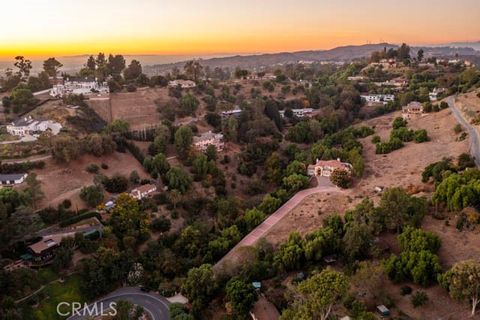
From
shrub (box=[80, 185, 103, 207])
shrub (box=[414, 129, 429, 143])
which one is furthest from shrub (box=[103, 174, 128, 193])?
shrub (box=[414, 129, 429, 143])

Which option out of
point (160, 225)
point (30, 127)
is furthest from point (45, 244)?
point (30, 127)

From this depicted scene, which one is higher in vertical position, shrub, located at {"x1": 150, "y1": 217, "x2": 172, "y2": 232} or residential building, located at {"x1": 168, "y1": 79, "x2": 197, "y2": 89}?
residential building, located at {"x1": 168, "y1": 79, "x2": 197, "y2": 89}

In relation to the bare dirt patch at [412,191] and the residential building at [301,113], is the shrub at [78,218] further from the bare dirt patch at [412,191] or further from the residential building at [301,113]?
the residential building at [301,113]

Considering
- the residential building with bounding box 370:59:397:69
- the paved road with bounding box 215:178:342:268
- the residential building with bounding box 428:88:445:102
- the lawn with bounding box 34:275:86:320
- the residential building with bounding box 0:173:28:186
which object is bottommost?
the lawn with bounding box 34:275:86:320

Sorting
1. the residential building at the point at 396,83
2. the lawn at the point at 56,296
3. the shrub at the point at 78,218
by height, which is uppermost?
the residential building at the point at 396,83

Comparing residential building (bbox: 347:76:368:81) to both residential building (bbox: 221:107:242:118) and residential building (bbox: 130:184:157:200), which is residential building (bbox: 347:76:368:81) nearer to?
residential building (bbox: 221:107:242:118)

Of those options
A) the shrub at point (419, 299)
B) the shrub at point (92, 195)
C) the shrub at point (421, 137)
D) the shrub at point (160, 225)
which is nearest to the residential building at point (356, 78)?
the shrub at point (421, 137)

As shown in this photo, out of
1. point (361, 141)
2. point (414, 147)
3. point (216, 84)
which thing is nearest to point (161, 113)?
point (216, 84)
